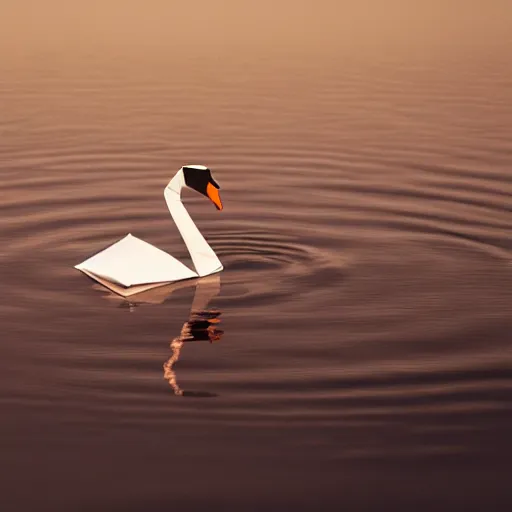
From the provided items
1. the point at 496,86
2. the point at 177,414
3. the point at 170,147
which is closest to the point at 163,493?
the point at 177,414

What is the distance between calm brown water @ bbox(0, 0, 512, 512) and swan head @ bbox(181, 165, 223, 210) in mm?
764

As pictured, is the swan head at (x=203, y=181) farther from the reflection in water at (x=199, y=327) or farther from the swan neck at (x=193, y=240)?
the reflection in water at (x=199, y=327)

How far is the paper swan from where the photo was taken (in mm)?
10891

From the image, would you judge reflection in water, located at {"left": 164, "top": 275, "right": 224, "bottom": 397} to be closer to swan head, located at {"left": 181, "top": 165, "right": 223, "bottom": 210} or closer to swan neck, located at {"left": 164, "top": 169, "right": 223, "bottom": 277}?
swan neck, located at {"left": 164, "top": 169, "right": 223, "bottom": 277}

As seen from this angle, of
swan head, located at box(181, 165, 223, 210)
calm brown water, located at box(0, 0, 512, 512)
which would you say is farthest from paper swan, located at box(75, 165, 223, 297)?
calm brown water, located at box(0, 0, 512, 512)

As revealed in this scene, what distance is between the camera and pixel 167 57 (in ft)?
118

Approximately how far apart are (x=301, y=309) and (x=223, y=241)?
2.64 meters

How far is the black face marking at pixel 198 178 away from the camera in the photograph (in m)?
11.2

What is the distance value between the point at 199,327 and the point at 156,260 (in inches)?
42.2

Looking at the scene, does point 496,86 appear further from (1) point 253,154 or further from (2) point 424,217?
(2) point 424,217

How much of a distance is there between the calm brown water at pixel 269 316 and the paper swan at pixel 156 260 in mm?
170

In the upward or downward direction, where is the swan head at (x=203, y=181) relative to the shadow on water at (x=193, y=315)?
upward

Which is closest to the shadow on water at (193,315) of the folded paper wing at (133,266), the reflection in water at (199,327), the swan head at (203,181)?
the reflection in water at (199,327)

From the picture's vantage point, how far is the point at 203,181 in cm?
1131
